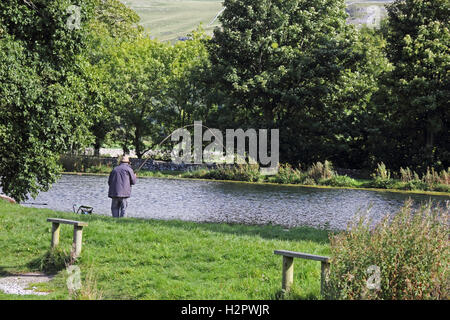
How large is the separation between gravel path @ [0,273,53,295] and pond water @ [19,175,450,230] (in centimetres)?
833

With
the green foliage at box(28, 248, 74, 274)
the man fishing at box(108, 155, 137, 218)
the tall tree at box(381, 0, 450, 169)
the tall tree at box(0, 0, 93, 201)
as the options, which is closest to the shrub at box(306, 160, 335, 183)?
the tall tree at box(381, 0, 450, 169)

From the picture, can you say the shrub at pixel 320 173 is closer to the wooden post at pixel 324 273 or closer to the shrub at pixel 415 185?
the shrub at pixel 415 185

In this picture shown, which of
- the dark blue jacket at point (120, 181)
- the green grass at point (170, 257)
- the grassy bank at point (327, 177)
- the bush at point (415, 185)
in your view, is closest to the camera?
the green grass at point (170, 257)

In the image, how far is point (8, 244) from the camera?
461 inches

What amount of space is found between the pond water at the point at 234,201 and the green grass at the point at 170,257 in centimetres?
501

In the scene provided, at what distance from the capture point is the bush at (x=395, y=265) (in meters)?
7.07

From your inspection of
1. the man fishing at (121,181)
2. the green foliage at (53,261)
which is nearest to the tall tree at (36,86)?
the man fishing at (121,181)

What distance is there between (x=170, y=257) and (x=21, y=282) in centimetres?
243

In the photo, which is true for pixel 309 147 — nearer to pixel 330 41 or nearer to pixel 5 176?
pixel 330 41

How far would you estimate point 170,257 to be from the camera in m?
10.4

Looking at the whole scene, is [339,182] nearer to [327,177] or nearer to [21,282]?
[327,177]

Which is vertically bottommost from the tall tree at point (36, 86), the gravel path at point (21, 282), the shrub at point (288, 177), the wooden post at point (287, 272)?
the gravel path at point (21, 282)

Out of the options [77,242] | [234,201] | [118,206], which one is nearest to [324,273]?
[77,242]
